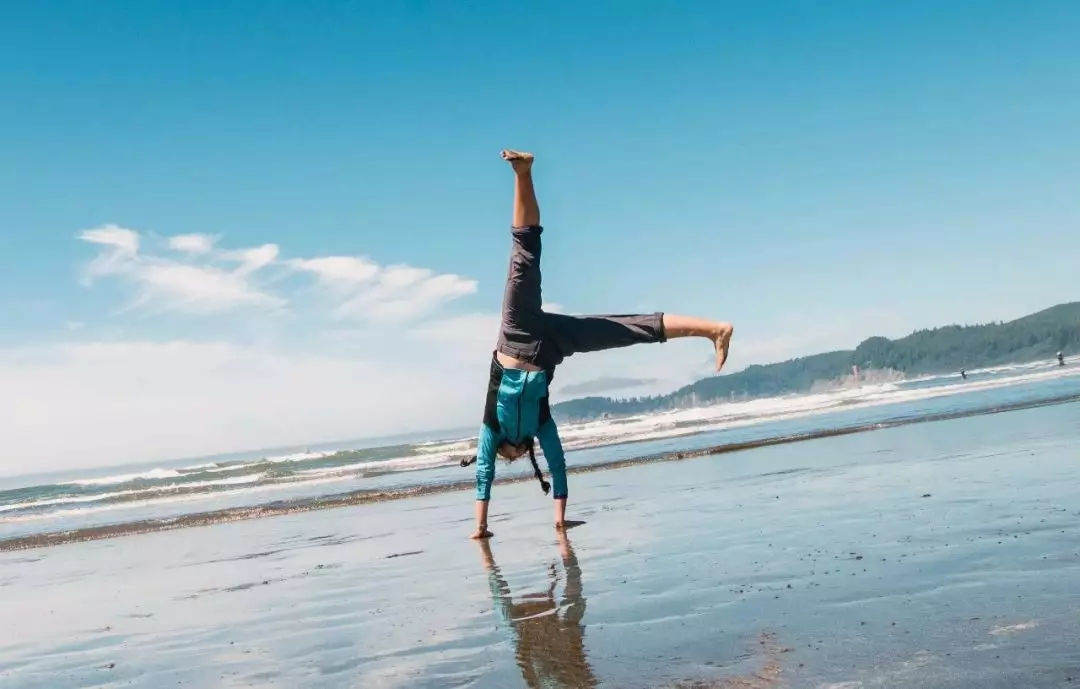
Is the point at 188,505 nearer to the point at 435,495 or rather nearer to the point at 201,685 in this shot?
the point at 435,495

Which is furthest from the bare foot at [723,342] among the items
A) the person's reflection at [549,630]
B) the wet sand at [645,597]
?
the person's reflection at [549,630]

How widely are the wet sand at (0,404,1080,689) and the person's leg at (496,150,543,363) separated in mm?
1722

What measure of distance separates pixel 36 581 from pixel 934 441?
1185 centimetres

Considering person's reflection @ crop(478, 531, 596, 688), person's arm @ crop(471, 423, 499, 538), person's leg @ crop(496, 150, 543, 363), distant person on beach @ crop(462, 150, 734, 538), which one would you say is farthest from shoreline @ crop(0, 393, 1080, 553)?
person's reflection @ crop(478, 531, 596, 688)

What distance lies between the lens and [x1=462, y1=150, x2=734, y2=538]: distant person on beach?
639 centimetres

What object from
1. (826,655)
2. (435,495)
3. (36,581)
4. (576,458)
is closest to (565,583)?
(826,655)

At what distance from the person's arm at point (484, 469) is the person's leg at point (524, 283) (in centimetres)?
89

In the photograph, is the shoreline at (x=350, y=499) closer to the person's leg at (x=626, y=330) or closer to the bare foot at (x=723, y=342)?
the person's leg at (x=626, y=330)

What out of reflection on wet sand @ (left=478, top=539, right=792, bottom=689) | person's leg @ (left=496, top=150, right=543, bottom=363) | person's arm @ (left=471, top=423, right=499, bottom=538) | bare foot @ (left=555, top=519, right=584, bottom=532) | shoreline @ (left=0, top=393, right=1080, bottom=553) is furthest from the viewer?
shoreline @ (left=0, top=393, right=1080, bottom=553)

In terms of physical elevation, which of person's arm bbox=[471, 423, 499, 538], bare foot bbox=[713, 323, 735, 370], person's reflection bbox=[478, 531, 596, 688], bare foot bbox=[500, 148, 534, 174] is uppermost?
bare foot bbox=[500, 148, 534, 174]

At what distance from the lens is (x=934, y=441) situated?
1252 cm

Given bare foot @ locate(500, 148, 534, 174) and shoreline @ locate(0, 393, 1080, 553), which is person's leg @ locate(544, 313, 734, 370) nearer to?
bare foot @ locate(500, 148, 534, 174)

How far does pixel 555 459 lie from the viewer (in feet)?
25.6

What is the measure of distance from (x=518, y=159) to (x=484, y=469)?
2.85m
